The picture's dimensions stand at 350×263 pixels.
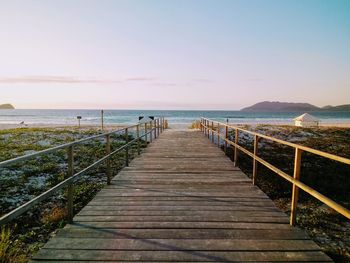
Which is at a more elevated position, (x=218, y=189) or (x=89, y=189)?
(x=218, y=189)

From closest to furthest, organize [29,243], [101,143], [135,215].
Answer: [135,215]
[29,243]
[101,143]

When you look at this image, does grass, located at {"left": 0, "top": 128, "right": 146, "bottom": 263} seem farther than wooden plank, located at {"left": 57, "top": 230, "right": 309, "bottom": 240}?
Yes

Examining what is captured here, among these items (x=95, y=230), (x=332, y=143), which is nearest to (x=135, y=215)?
(x=95, y=230)

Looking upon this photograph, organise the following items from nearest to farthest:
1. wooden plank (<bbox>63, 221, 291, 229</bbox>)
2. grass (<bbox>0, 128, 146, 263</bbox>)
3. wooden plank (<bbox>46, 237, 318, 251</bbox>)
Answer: wooden plank (<bbox>46, 237, 318, 251</bbox>) < wooden plank (<bbox>63, 221, 291, 229</bbox>) < grass (<bbox>0, 128, 146, 263</bbox>)

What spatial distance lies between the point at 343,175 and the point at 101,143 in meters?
12.2

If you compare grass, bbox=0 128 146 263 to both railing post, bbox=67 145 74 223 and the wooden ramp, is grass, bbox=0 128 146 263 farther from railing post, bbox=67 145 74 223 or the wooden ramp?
the wooden ramp

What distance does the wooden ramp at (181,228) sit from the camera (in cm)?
334

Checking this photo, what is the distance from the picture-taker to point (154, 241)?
365 centimetres

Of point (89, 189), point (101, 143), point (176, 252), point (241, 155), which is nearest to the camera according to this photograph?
point (176, 252)

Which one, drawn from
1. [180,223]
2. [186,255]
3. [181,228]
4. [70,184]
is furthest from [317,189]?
[70,184]

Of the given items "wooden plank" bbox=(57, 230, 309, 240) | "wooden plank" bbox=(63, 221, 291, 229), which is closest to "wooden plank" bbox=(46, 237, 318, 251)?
"wooden plank" bbox=(57, 230, 309, 240)

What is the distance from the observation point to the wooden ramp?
131 inches

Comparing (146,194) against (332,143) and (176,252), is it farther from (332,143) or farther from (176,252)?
(332,143)

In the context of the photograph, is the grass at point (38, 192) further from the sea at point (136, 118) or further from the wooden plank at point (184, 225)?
the sea at point (136, 118)
